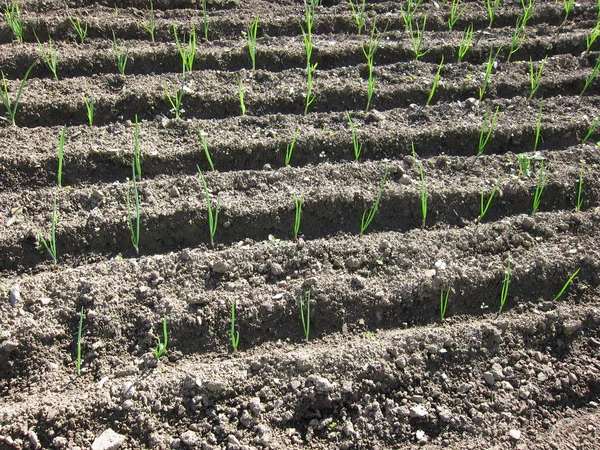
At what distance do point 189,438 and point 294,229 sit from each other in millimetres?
916

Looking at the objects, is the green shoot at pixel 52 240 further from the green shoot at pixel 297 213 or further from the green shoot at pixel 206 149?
the green shoot at pixel 297 213

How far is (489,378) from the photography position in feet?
6.37

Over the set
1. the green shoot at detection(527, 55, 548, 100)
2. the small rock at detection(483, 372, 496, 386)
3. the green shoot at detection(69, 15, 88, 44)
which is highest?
the green shoot at detection(69, 15, 88, 44)

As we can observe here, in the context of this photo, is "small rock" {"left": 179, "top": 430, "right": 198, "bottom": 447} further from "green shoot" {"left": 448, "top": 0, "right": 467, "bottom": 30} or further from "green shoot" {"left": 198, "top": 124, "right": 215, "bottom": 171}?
"green shoot" {"left": 448, "top": 0, "right": 467, "bottom": 30}

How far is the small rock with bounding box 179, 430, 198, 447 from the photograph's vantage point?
173 centimetres

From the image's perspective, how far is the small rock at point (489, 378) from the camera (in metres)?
1.94

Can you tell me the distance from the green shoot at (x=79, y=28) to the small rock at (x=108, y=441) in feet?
6.88

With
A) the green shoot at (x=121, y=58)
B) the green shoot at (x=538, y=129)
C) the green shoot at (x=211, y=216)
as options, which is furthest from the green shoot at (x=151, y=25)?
the green shoot at (x=538, y=129)

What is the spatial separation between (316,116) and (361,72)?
43 cm

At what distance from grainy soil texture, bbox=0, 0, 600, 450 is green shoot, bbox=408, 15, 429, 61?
0.08 feet

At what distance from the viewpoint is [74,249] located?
7.27 ft

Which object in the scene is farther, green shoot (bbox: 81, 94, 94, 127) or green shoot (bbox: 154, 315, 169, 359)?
green shoot (bbox: 81, 94, 94, 127)

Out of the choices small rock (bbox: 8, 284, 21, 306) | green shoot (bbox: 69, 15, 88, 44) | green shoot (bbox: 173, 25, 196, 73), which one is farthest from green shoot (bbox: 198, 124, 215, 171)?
green shoot (bbox: 69, 15, 88, 44)

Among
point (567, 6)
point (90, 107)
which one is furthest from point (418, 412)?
point (567, 6)
